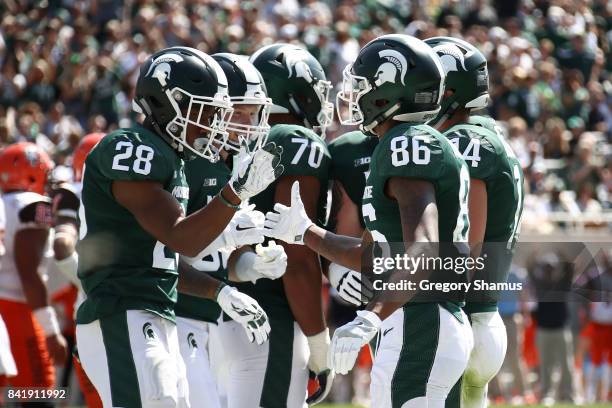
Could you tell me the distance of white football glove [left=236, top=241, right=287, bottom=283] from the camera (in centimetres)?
481

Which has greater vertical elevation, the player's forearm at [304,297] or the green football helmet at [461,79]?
the green football helmet at [461,79]

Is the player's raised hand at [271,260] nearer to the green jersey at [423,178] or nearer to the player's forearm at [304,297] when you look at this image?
the player's forearm at [304,297]

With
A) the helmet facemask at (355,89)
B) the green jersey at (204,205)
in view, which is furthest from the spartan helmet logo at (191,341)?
the helmet facemask at (355,89)

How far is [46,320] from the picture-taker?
695cm

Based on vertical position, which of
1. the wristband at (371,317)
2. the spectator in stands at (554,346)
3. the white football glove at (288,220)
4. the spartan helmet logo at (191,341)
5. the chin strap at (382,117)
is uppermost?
the chin strap at (382,117)

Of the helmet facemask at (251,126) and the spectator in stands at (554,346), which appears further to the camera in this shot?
the spectator in stands at (554,346)

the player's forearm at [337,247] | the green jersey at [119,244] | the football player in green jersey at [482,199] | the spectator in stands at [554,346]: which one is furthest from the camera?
the spectator in stands at [554,346]

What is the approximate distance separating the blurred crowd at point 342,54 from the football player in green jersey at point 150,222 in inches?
284

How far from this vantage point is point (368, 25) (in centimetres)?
1644

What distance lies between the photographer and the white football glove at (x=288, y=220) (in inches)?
187

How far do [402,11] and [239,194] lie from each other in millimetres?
13160

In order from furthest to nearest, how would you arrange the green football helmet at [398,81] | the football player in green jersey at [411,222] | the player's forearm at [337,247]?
the player's forearm at [337,247] < the green football helmet at [398,81] < the football player in green jersey at [411,222]

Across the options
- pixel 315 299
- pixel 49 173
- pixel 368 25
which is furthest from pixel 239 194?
pixel 368 25

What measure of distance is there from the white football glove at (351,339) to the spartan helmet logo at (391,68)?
3.34ft
